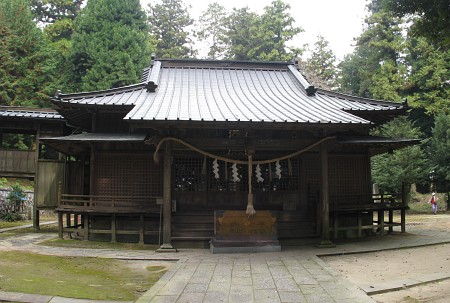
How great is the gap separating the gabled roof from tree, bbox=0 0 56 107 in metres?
14.4

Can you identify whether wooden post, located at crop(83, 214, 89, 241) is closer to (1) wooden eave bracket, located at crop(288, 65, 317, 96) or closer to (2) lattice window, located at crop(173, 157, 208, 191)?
(2) lattice window, located at crop(173, 157, 208, 191)

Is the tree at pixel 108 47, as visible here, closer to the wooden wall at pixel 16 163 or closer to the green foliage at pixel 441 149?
the wooden wall at pixel 16 163

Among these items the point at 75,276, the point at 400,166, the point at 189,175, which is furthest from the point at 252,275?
the point at 400,166

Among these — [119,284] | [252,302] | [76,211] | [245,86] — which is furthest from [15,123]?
[252,302]

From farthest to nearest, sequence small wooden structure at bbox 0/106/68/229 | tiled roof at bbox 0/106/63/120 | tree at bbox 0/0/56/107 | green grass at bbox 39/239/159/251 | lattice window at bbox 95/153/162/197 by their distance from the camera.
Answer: tree at bbox 0/0/56/107 < small wooden structure at bbox 0/106/68/229 < tiled roof at bbox 0/106/63/120 < lattice window at bbox 95/153/162/197 < green grass at bbox 39/239/159/251

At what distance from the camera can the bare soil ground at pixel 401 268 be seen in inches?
259

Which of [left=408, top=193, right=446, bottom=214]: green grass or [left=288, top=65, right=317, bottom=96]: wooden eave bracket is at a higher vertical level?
[left=288, top=65, right=317, bottom=96]: wooden eave bracket

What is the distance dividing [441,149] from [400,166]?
3.57 m

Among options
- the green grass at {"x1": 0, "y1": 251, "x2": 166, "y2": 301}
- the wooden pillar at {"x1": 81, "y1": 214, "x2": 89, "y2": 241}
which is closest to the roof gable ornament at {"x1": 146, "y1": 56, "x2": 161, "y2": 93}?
the wooden pillar at {"x1": 81, "y1": 214, "x2": 89, "y2": 241}

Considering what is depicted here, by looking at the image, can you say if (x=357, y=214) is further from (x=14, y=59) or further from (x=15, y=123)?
(x=14, y=59)

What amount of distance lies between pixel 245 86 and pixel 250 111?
4.13 metres

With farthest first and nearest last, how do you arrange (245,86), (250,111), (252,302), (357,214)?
(245,86), (357,214), (250,111), (252,302)

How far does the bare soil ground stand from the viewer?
6.57 meters

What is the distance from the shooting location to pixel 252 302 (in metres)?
6.20
